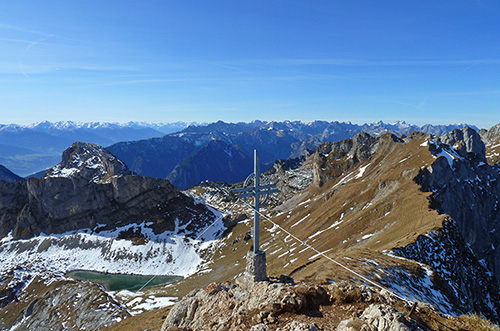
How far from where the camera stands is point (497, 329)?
963 cm

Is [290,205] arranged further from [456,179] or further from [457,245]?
[457,245]

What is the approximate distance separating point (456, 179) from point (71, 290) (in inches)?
5386

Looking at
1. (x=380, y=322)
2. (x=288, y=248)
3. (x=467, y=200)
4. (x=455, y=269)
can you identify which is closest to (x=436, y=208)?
(x=455, y=269)

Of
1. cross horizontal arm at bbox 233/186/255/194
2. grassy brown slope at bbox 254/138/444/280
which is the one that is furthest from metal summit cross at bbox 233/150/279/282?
grassy brown slope at bbox 254/138/444/280

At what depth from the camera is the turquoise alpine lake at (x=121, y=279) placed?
346 ft

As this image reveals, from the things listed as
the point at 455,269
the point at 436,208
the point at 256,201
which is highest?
the point at 256,201

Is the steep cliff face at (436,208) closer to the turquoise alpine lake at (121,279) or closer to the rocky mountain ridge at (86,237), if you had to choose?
the rocky mountain ridge at (86,237)

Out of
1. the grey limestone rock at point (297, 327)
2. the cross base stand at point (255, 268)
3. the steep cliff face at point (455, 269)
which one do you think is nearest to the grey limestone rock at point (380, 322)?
the grey limestone rock at point (297, 327)

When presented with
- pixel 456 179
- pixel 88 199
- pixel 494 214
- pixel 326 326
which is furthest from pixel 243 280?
pixel 88 199

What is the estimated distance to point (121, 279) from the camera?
4469 inches

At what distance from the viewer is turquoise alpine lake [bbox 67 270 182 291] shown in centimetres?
10531

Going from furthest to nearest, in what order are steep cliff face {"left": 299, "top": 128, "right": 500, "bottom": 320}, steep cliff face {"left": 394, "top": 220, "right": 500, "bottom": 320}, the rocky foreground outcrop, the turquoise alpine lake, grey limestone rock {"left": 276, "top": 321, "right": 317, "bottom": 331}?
the turquoise alpine lake, steep cliff face {"left": 299, "top": 128, "right": 500, "bottom": 320}, steep cliff face {"left": 394, "top": 220, "right": 500, "bottom": 320}, grey limestone rock {"left": 276, "top": 321, "right": 317, "bottom": 331}, the rocky foreground outcrop

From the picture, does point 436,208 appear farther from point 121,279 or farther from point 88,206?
point 88,206

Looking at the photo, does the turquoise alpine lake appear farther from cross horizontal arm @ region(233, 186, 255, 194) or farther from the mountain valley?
cross horizontal arm @ region(233, 186, 255, 194)
